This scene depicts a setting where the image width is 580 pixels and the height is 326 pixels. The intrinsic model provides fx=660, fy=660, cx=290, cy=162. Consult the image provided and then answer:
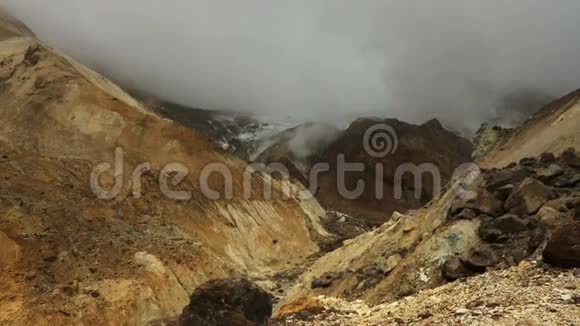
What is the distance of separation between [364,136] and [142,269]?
6603 centimetres

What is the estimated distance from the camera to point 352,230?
46062mm

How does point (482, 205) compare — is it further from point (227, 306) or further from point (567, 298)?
point (227, 306)

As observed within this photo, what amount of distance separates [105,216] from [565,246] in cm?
2026

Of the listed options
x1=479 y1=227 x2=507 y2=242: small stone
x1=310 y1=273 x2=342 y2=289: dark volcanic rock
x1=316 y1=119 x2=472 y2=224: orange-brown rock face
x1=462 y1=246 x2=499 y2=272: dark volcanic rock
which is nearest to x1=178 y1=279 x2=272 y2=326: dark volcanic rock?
x1=462 y1=246 x2=499 y2=272: dark volcanic rock

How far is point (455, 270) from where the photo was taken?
1402 cm

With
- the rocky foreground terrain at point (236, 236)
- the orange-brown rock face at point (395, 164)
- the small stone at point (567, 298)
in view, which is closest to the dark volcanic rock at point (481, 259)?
the rocky foreground terrain at point (236, 236)

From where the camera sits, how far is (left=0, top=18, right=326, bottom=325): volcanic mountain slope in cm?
2144

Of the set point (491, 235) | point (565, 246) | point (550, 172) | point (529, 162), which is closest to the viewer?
point (565, 246)

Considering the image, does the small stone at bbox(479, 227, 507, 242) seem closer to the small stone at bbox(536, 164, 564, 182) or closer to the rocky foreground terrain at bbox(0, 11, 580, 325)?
the rocky foreground terrain at bbox(0, 11, 580, 325)

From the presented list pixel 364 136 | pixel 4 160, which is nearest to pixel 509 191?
pixel 4 160

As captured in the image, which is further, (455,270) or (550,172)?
(550,172)

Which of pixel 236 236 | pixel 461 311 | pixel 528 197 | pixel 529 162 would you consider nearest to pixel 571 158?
pixel 529 162

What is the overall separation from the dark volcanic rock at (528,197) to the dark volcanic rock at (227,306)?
21.0 ft

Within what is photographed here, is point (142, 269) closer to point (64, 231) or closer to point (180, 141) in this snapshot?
point (64, 231)
